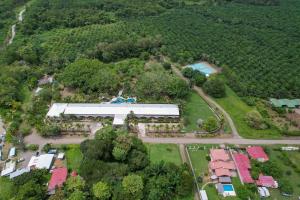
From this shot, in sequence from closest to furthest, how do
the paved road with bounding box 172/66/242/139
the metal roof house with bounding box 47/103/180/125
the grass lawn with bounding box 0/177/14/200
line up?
1. the grass lawn with bounding box 0/177/14/200
2. the paved road with bounding box 172/66/242/139
3. the metal roof house with bounding box 47/103/180/125

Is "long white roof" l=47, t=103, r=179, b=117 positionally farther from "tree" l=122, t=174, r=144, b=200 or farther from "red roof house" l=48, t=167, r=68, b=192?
"tree" l=122, t=174, r=144, b=200

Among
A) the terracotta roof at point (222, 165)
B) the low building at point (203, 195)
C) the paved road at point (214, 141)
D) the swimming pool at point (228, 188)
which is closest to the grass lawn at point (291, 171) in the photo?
the paved road at point (214, 141)

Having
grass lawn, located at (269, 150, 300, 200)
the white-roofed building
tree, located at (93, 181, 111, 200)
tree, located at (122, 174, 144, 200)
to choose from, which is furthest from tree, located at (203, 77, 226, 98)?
the white-roofed building

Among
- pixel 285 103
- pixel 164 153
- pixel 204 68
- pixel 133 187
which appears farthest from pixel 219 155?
pixel 204 68

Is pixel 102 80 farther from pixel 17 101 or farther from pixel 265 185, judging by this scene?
pixel 265 185

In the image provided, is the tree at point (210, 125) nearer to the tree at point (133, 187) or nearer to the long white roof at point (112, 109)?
the long white roof at point (112, 109)

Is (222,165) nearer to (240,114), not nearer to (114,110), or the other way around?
(240,114)

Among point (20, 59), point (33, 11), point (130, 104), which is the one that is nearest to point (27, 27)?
point (33, 11)
